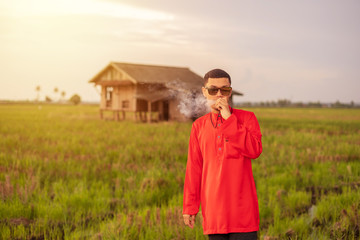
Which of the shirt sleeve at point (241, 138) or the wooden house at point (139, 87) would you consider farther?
the wooden house at point (139, 87)

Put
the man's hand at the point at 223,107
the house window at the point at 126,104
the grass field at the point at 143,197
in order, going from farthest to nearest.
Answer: the house window at the point at 126,104 → the grass field at the point at 143,197 → the man's hand at the point at 223,107

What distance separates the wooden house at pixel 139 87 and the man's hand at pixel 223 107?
63.8 feet

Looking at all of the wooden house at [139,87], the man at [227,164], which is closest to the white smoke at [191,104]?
the man at [227,164]

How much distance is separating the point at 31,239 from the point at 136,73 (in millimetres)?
20215

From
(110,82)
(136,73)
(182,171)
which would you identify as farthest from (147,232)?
(110,82)

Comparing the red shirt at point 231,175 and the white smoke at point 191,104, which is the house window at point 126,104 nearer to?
the white smoke at point 191,104

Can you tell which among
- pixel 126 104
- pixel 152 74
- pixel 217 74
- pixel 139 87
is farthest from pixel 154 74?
pixel 217 74

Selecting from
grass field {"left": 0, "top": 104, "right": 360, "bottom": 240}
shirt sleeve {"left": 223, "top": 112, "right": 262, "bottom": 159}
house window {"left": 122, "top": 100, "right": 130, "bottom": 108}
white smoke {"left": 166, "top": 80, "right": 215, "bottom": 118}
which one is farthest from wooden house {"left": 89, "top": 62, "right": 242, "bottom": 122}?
shirt sleeve {"left": 223, "top": 112, "right": 262, "bottom": 159}

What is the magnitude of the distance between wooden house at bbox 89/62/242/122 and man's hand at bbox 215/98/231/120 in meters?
19.5

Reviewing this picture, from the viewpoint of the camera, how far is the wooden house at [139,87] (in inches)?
899

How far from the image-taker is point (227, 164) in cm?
187

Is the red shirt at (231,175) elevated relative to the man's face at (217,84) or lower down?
lower down

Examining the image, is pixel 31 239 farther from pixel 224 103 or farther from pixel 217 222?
pixel 224 103

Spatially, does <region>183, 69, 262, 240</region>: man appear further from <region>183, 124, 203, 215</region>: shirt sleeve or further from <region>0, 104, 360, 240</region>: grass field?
<region>0, 104, 360, 240</region>: grass field
